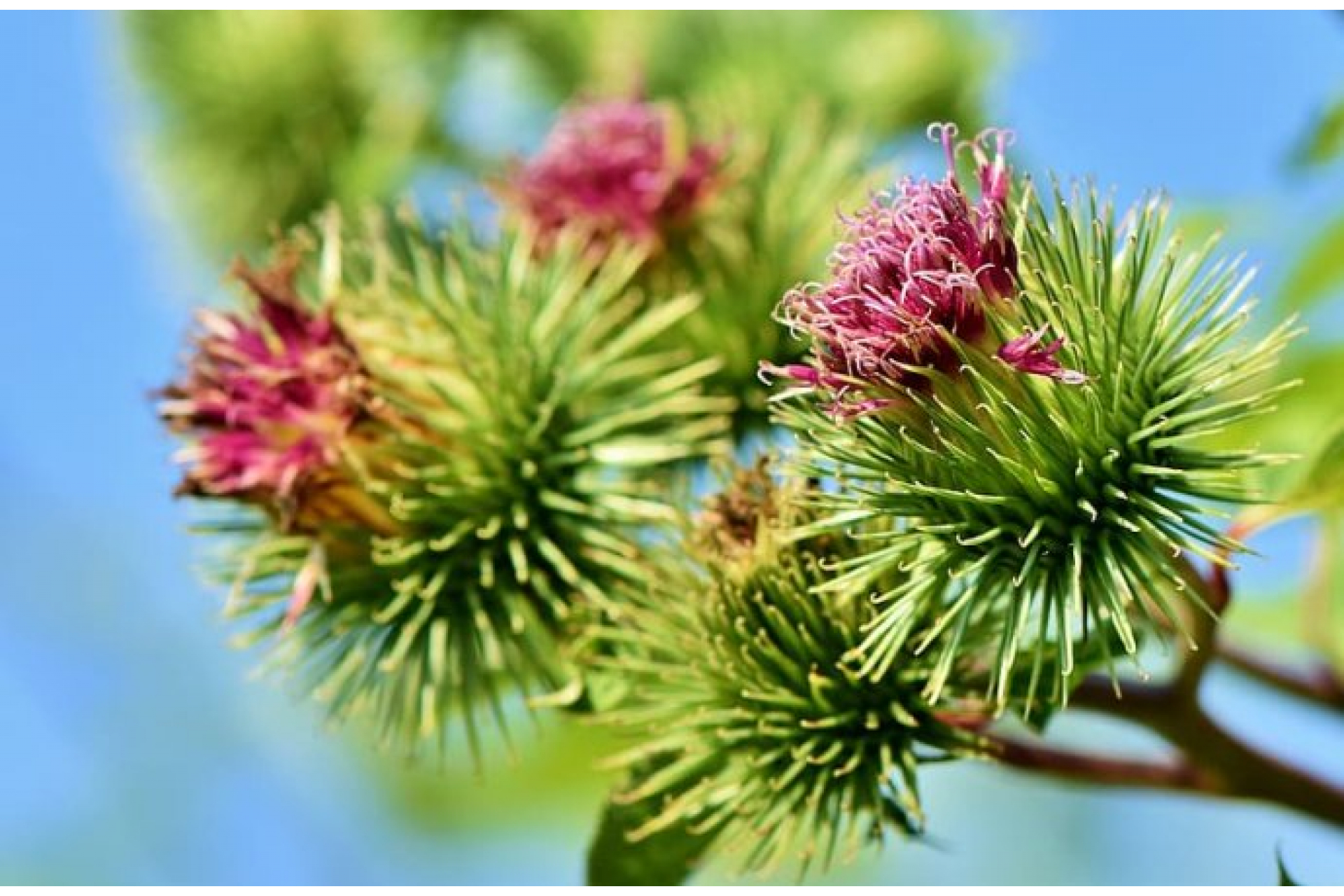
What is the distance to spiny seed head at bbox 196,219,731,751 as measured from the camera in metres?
2.32

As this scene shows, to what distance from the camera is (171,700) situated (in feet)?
20.8

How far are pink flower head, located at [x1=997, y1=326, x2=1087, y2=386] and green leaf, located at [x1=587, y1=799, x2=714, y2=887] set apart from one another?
0.76 metres

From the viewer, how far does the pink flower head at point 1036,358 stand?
1.71 metres

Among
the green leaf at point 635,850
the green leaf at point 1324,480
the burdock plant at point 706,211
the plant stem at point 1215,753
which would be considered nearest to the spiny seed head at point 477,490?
the burdock plant at point 706,211

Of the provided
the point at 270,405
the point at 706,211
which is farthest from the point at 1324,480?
the point at 270,405

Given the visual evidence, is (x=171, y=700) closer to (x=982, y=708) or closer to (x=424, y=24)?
(x=424, y=24)


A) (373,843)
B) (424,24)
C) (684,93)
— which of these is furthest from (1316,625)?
(373,843)

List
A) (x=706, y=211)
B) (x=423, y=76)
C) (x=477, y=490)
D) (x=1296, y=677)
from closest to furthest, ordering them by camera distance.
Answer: (x=477, y=490)
(x=1296, y=677)
(x=706, y=211)
(x=423, y=76)

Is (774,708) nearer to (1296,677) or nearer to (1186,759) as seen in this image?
(1186,759)

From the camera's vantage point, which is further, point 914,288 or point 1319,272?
point 1319,272

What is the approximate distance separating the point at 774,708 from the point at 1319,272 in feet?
4.56

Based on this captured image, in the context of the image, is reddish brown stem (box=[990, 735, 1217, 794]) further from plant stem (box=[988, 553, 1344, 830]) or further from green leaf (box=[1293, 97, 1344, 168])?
green leaf (box=[1293, 97, 1344, 168])

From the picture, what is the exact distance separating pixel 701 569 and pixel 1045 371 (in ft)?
1.81

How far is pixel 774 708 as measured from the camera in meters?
2.00
